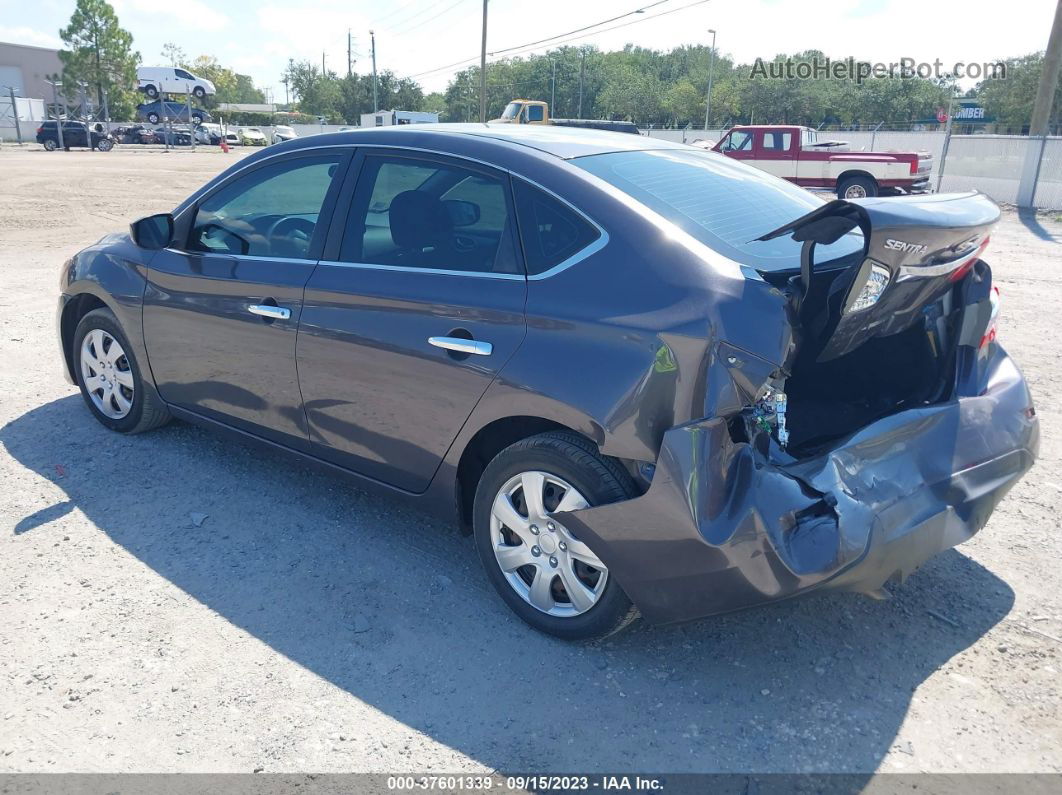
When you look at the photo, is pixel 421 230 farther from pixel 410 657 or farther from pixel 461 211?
pixel 410 657

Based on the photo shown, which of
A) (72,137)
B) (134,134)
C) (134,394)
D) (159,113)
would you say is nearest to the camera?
(134,394)

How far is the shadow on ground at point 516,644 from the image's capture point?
8.71 ft

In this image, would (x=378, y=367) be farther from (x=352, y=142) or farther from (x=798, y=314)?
(x=798, y=314)

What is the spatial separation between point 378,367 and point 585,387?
3.30 feet

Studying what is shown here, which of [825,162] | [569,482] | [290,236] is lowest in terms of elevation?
[569,482]

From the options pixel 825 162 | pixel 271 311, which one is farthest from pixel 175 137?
pixel 271 311

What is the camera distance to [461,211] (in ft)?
11.1

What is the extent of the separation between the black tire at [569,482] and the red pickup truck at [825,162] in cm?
1710

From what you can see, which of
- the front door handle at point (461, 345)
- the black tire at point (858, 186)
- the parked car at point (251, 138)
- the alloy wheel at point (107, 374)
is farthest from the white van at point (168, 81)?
the front door handle at point (461, 345)

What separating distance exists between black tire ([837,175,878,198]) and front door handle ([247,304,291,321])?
59.1 ft

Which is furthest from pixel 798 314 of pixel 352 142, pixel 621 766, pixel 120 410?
pixel 120 410

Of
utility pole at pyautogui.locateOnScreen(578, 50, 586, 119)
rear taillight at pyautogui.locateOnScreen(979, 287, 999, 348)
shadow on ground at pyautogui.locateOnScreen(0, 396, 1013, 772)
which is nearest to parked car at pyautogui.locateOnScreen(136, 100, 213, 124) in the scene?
utility pole at pyautogui.locateOnScreen(578, 50, 586, 119)

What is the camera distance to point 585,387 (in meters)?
2.81

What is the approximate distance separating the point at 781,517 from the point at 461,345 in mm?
1293
